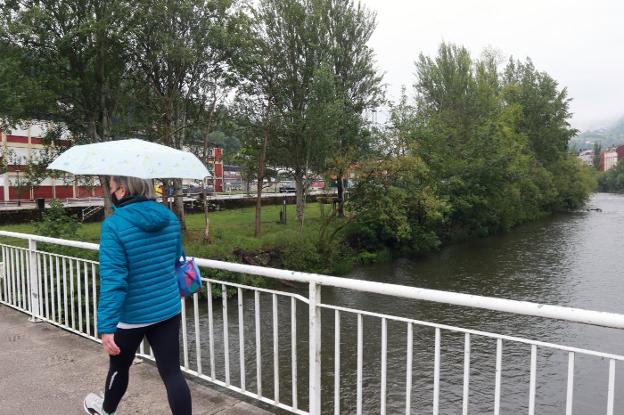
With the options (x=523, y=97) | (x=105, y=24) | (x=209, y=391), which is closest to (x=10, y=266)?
(x=209, y=391)

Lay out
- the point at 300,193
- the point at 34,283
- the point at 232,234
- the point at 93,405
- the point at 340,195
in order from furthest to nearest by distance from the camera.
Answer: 1. the point at 300,193
2. the point at 340,195
3. the point at 232,234
4. the point at 34,283
5. the point at 93,405

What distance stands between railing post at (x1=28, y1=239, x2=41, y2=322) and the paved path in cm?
38

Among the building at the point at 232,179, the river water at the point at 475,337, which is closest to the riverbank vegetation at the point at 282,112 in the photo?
the river water at the point at 475,337

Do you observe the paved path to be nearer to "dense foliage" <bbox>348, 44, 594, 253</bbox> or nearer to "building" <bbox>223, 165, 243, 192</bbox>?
"dense foliage" <bbox>348, 44, 594, 253</bbox>

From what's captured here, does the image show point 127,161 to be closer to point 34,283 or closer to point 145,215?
point 145,215

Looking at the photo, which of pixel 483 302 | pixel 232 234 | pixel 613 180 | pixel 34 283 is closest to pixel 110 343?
pixel 483 302

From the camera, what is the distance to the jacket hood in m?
2.42

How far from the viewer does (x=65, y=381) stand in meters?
3.78

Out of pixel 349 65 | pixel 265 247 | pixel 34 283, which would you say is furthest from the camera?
pixel 349 65

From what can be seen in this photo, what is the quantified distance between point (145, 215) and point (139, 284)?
0.37 meters

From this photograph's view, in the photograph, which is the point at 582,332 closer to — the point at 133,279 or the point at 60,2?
the point at 133,279

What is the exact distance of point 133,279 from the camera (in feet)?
8.12

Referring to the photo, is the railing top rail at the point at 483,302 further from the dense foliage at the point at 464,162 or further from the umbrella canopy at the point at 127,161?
the dense foliage at the point at 464,162

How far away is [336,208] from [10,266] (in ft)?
52.5
